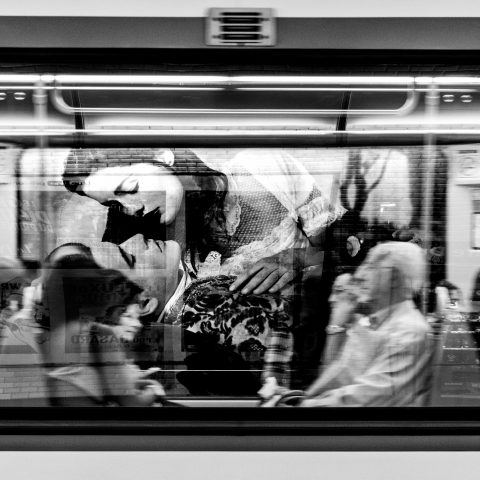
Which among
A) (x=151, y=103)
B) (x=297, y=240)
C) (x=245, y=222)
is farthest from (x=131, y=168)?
(x=297, y=240)

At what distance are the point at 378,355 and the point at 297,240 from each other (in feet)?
A: 1.68

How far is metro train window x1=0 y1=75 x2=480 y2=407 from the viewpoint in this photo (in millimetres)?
2488

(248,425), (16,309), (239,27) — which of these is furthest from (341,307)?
(16,309)

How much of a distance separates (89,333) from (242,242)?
642mm

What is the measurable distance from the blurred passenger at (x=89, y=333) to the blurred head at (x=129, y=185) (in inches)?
8.4

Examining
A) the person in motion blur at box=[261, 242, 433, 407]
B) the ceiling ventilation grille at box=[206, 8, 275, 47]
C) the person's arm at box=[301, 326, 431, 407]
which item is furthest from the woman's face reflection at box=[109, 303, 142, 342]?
the ceiling ventilation grille at box=[206, 8, 275, 47]

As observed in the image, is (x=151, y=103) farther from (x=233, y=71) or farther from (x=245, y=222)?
(x=245, y=222)

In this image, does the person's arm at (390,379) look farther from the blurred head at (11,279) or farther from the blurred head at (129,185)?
the blurred head at (11,279)

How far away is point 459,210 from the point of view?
2551 mm

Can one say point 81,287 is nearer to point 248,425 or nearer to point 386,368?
point 248,425

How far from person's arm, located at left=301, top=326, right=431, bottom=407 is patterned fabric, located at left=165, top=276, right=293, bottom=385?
0.15 metres

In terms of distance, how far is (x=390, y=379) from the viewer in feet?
8.35

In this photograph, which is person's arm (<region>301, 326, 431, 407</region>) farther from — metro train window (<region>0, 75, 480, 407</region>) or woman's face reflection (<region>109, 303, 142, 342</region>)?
woman's face reflection (<region>109, 303, 142, 342</region>)

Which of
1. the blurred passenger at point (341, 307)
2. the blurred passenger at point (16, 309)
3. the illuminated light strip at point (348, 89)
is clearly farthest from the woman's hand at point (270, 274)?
the blurred passenger at point (16, 309)
